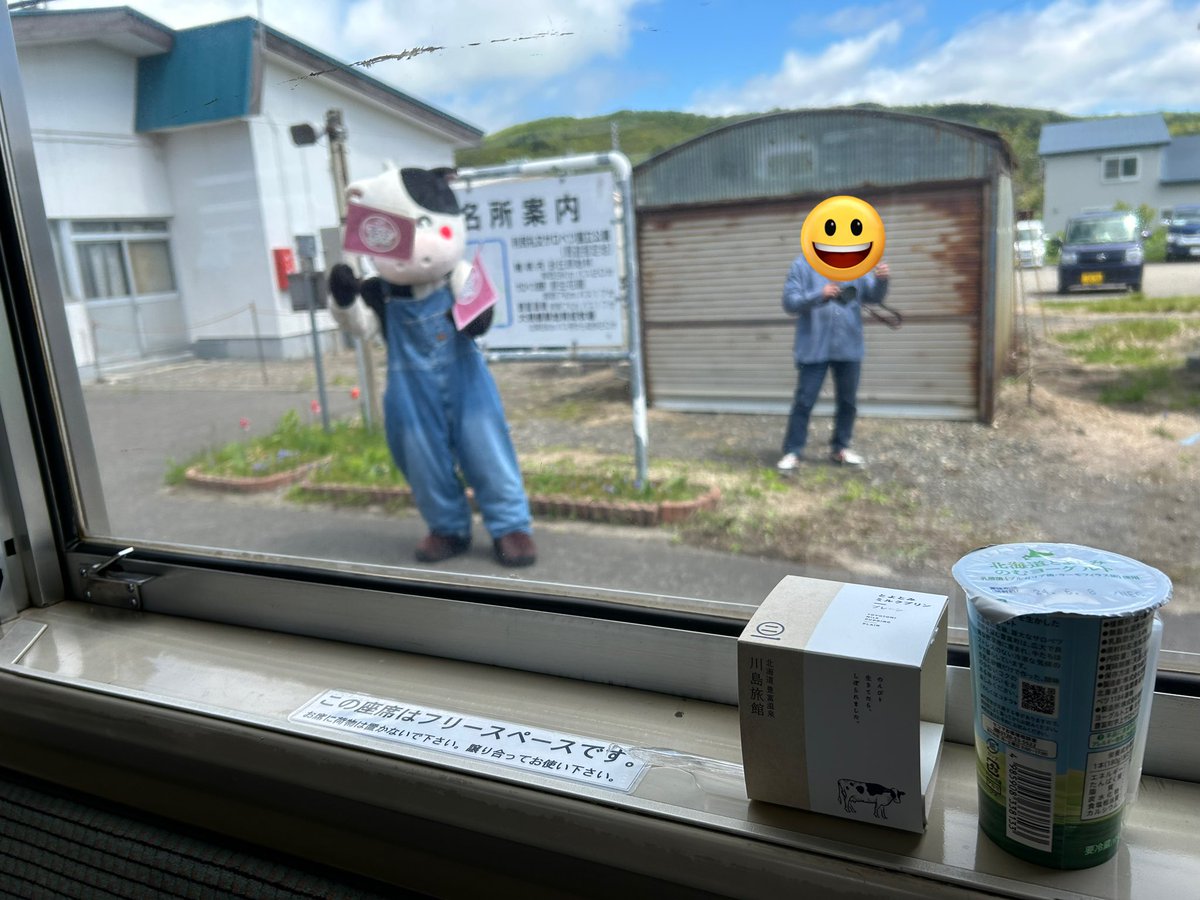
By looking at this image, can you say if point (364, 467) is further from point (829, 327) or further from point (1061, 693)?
point (1061, 693)

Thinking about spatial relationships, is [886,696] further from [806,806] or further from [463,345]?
[463,345]

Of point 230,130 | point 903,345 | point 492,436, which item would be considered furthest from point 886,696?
point 492,436

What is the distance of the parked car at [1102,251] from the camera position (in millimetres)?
765

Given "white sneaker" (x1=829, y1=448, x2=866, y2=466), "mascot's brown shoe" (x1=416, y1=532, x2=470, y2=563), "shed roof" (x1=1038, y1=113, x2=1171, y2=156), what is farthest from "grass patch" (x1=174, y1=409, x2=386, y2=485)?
"shed roof" (x1=1038, y1=113, x2=1171, y2=156)

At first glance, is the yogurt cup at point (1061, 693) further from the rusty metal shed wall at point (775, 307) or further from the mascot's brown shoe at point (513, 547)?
the mascot's brown shoe at point (513, 547)

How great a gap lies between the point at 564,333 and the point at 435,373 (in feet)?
1.95

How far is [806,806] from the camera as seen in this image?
1.72ft

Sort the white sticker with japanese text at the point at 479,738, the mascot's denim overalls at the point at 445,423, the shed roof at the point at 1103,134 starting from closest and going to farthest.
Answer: the white sticker with japanese text at the point at 479,738
the shed roof at the point at 1103,134
the mascot's denim overalls at the point at 445,423

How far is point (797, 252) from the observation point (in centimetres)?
139

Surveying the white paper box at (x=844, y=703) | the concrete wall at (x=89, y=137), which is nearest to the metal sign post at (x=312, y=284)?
the concrete wall at (x=89, y=137)

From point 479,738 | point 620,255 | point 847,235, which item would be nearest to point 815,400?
point 620,255

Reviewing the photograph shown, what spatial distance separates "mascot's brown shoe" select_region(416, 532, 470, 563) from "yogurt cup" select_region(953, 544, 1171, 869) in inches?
66.6

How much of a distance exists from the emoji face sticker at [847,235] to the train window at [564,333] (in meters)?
0.15

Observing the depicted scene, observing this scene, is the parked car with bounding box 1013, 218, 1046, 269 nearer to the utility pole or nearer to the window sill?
the window sill
